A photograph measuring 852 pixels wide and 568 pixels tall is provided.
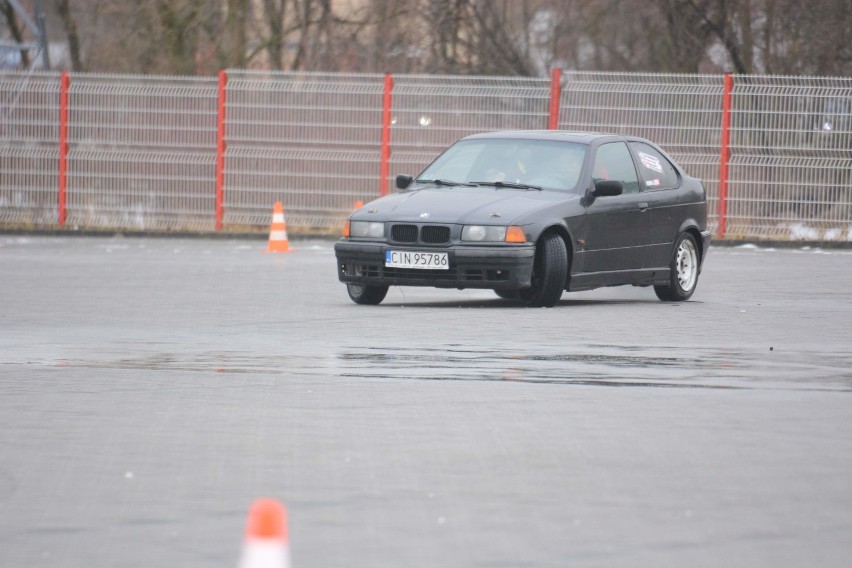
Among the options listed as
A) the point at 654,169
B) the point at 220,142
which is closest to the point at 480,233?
the point at 654,169

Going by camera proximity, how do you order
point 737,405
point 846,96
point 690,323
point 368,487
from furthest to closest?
point 846,96 < point 690,323 < point 737,405 < point 368,487

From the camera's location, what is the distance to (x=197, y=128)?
28.4m

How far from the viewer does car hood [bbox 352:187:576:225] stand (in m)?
14.1

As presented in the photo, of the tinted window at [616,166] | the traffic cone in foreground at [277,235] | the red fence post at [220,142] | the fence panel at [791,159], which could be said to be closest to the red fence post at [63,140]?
the red fence post at [220,142]

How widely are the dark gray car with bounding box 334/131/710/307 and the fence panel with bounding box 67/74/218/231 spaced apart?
1291 cm

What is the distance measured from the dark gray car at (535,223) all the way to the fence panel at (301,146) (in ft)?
38.5

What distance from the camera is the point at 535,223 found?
46.4 ft

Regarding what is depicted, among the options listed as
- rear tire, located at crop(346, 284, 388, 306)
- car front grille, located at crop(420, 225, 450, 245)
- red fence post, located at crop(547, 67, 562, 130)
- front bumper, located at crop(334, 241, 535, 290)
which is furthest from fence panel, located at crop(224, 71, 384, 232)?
car front grille, located at crop(420, 225, 450, 245)

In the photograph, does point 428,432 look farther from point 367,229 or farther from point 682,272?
point 682,272

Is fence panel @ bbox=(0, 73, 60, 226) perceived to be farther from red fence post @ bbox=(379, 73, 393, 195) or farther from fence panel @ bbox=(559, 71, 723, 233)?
fence panel @ bbox=(559, 71, 723, 233)

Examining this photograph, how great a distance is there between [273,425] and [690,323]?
607cm

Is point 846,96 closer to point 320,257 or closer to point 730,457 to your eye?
point 320,257

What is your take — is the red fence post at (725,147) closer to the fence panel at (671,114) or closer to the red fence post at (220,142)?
the fence panel at (671,114)

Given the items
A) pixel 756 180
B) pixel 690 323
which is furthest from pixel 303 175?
pixel 690 323
